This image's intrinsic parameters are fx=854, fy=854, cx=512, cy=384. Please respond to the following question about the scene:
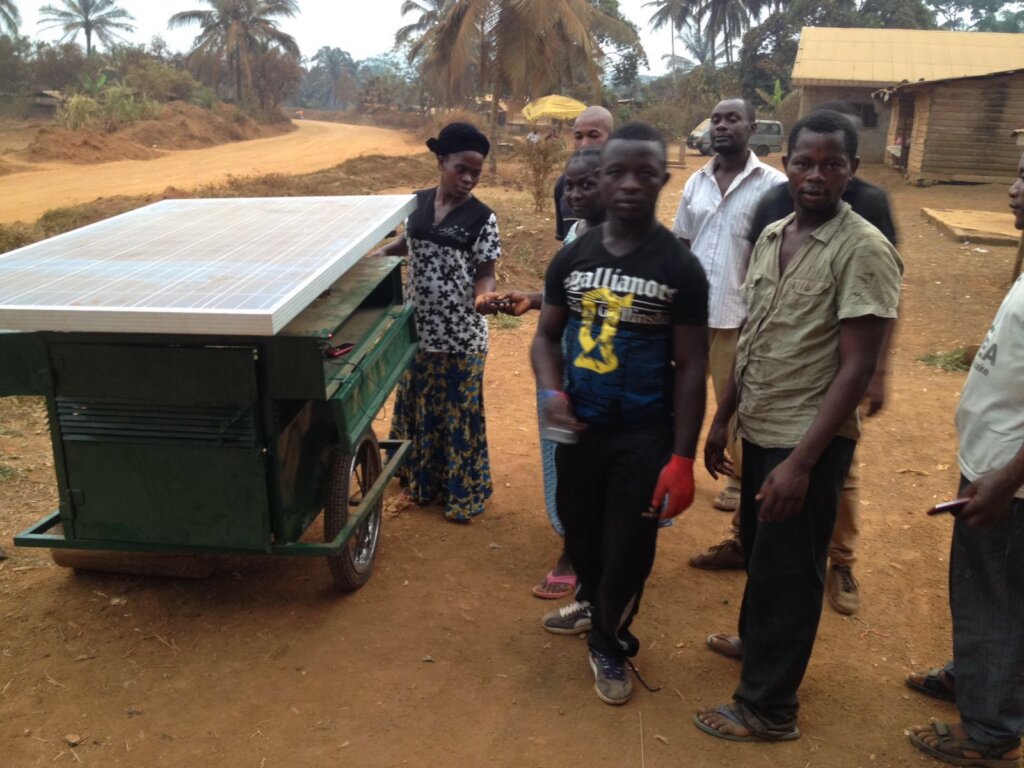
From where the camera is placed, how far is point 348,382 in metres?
2.78

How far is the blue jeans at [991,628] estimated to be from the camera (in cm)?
228

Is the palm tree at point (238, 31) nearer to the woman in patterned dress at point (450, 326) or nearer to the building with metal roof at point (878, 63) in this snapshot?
the building with metal roof at point (878, 63)

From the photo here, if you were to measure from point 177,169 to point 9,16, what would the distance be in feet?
68.7

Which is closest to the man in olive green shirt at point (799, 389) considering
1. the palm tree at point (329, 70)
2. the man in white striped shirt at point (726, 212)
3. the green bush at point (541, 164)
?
the man in white striped shirt at point (726, 212)

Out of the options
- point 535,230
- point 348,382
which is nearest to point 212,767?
point 348,382

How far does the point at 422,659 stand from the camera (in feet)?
9.63

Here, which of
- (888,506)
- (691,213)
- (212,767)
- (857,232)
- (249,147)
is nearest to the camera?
(857,232)

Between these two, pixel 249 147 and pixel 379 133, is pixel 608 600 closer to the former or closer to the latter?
pixel 249 147

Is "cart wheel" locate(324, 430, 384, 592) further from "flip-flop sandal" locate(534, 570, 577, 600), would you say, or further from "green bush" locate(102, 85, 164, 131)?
"green bush" locate(102, 85, 164, 131)

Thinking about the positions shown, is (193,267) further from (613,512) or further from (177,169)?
(177,169)

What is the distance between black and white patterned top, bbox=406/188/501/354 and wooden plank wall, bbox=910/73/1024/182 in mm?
16880

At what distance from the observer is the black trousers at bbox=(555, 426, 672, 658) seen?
8.13ft

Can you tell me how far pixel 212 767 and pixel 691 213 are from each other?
2.90m

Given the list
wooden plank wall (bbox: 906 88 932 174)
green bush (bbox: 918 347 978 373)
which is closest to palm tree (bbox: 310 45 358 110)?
wooden plank wall (bbox: 906 88 932 174)
